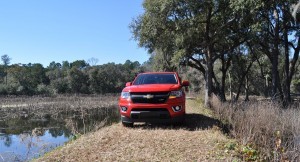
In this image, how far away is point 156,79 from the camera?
11414 millimetres

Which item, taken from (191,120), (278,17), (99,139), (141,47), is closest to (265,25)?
(278,17)

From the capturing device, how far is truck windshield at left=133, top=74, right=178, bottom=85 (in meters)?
11.2

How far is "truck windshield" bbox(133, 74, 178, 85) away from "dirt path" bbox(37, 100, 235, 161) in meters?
1.98

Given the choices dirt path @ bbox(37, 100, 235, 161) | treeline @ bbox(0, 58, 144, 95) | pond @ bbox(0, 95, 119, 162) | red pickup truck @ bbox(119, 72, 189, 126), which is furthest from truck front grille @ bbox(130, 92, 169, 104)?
treeline @ bbox(0, 58, 144, 95)

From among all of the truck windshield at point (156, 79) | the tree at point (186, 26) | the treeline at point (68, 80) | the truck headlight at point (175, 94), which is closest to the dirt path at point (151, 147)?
the truck headlight at point (175, 94)

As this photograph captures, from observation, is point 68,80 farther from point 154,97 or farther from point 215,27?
point 154,97

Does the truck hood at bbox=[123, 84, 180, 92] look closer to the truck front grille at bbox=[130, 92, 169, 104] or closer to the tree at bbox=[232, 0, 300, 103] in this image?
the truck front grille at bbox=[130, 92, 169, 104]

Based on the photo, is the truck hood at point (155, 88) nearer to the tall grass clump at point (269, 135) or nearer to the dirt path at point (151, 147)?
the dirt path at point (151, 147)

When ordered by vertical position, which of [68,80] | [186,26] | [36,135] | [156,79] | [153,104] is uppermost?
[186,26]

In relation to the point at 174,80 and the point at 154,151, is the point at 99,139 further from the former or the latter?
the point at 174,80

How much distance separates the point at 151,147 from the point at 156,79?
4.17m

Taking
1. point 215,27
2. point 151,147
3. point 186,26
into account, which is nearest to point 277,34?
point 215,27

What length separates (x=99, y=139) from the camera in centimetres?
855

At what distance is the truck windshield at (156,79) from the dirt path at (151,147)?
6.51 feet
